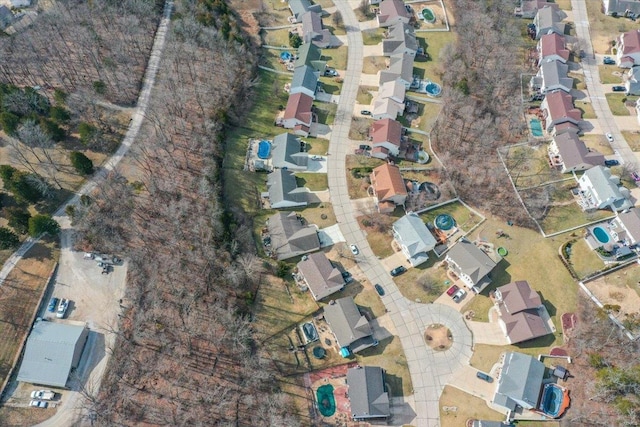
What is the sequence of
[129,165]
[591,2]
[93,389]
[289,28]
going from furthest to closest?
[591,2]
[289,28]
[129,165]
[93,389]

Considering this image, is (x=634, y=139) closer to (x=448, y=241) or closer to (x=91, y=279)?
(x=448, y=241)

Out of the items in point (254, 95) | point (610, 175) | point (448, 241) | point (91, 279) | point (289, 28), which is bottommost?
point (91, 279)

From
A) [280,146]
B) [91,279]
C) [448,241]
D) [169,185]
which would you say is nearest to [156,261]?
[91,279]

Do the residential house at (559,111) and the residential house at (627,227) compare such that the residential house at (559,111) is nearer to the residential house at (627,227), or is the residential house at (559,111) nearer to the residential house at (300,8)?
the residential house at (627,227)

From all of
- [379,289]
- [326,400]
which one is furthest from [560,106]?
[326,400]

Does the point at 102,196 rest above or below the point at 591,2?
below

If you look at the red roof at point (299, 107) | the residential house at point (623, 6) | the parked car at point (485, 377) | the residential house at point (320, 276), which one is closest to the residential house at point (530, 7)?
the residential house at point (623, 6)

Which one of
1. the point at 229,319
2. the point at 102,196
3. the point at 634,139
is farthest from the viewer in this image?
the point at 634,139
